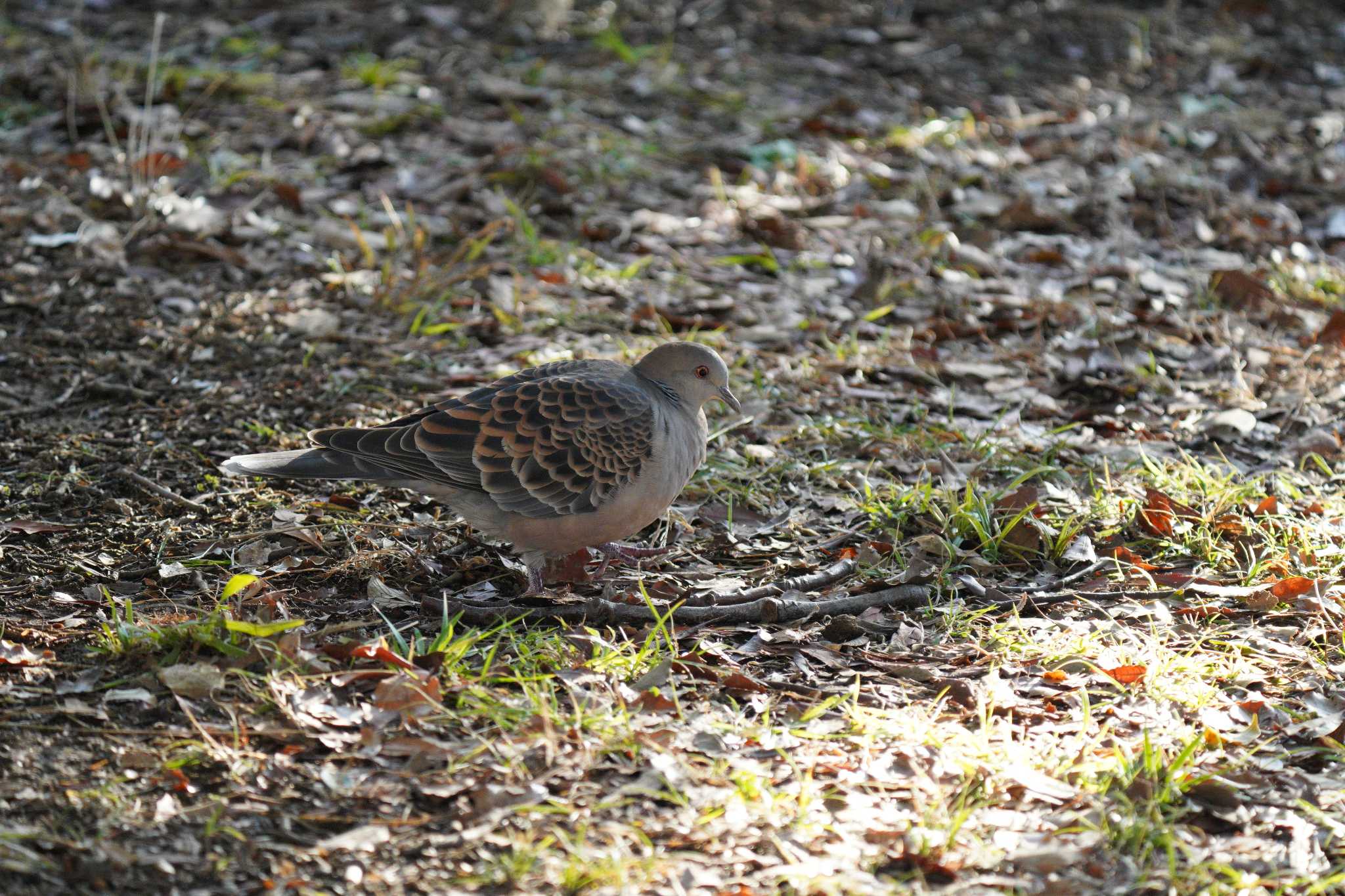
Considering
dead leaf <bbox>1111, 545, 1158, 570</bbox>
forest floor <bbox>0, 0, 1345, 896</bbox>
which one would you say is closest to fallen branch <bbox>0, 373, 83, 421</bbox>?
forest floor <bbox>0, 0, 1345, 896</bbox>

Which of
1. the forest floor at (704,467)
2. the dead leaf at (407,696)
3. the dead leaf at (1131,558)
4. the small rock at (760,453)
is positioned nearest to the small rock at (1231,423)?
the forest floor at (704,467)

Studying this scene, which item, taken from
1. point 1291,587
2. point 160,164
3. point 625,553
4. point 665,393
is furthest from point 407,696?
point 160,164

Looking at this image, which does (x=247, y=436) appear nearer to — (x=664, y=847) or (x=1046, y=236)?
(x=664, y=847)

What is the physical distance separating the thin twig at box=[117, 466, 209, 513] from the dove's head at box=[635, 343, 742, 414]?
1.40 m

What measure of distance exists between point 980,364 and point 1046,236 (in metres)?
1.54

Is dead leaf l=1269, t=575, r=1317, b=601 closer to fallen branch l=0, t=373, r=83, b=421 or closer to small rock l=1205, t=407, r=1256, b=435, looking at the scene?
small rock l=1205, t=407, r=1256, b=435

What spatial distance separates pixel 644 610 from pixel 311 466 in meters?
0.97

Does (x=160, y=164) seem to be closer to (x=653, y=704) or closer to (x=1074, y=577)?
(x=653, y=704)

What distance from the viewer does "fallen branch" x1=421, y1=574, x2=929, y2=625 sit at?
11.5 feet

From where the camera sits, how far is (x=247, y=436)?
4441 millimetres

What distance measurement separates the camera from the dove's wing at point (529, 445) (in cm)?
360

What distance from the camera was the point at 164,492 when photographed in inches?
159

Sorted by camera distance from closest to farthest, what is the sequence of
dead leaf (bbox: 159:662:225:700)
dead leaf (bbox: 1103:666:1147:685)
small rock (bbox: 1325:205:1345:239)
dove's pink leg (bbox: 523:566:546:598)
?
1. dead leaf (bbox: 159:662:225:700)
2. dead leaf (bbox: 1103:666:1147:685)
3. dove's pink leg (bbox: 523:566:546:598)
4. small rock (bbox: 1325:205:1345:239)

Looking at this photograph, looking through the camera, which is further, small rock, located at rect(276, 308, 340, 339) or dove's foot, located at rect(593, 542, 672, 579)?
small rock, located at rect(276, 308, 340, 339)
